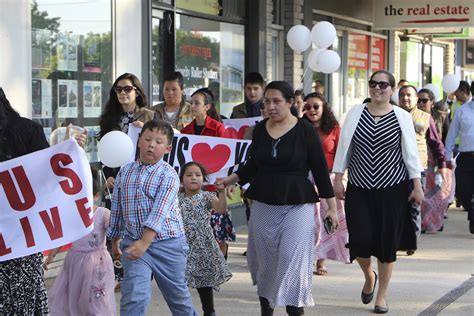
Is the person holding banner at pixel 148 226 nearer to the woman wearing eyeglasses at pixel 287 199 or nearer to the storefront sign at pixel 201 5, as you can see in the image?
the woman wearing eyeglasses at pixel 287 199

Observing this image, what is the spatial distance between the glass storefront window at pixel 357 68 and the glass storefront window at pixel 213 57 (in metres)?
5.06

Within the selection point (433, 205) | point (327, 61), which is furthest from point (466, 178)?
point (327, 61)

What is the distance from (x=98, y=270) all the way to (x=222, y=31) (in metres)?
7.04

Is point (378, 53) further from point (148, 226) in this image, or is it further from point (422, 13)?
point (148, 226)

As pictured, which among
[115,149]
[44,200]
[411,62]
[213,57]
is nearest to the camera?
[44,200]

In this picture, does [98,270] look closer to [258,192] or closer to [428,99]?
[258,192]

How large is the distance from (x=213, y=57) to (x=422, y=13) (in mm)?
6283

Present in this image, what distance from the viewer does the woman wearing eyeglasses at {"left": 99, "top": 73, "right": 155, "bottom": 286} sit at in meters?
8.01

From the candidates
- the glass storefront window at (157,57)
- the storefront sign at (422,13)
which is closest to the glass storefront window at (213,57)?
the glass storefront window at (157,57)

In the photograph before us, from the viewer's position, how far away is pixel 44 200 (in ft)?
17.1

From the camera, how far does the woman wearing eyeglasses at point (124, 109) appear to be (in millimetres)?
8008

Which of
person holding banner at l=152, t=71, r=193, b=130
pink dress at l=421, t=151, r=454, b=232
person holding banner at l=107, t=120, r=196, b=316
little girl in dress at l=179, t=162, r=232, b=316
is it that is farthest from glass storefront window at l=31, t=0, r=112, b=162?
pink dress at l=421, t=151, r=454, b=232

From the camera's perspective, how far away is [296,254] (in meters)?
6.50

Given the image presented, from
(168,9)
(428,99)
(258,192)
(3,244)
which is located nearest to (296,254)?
(258,192)
